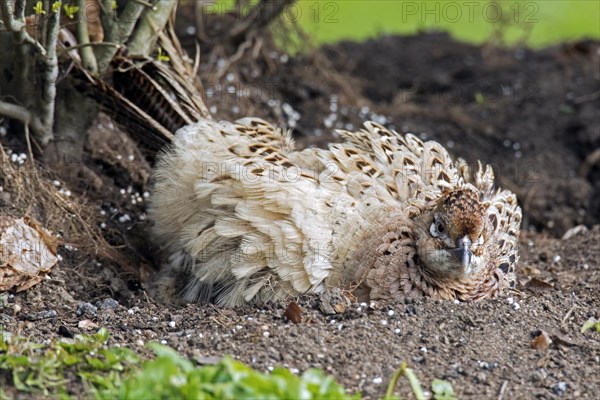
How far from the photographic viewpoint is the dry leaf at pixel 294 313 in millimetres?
4105

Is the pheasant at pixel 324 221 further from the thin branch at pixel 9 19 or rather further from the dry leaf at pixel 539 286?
the thin branch at pixel 9 19

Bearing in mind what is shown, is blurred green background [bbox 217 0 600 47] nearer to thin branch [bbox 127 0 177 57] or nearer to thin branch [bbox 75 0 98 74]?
thin branch [bbox 127 0 177 57]

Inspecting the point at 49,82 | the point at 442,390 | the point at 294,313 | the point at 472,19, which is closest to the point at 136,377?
the point at 294,313

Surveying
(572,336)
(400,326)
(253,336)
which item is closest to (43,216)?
(253,336)

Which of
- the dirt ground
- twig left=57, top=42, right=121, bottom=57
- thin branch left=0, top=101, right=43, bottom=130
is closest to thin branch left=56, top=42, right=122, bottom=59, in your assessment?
twig left=57, top=42, right=121, bottom=57

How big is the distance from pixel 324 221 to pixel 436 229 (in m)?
0.58

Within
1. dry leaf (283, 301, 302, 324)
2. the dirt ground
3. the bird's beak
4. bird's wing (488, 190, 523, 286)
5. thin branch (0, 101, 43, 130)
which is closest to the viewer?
the dirt ground

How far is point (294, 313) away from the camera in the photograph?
4.12 m

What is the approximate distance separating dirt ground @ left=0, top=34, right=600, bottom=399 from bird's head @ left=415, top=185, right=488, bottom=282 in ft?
0.94

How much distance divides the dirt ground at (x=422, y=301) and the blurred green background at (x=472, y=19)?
0.45m

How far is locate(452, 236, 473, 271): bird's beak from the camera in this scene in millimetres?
4426

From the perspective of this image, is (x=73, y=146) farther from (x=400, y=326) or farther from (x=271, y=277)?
(x=400, y=326)

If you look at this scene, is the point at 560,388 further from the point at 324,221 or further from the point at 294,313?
the point at 324,221

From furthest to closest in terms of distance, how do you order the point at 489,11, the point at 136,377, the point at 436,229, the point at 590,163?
1. the point at 489,11
2. the point at 590,163
3. the point at 436,229
4. the point at 136,377
